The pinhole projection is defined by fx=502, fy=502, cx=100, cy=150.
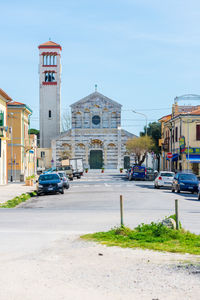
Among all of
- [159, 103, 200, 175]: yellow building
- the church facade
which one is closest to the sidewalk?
[159, 103, 200, 175]: yellow building

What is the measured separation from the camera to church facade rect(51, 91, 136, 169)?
9038 centimetres

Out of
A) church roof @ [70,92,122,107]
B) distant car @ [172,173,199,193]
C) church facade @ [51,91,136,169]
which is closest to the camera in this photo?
distant car @ [172,173,199,193]

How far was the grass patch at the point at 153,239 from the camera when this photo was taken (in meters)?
10.7

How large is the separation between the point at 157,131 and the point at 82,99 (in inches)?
597

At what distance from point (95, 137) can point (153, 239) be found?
8024cm

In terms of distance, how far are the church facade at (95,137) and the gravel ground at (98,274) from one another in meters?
79.7

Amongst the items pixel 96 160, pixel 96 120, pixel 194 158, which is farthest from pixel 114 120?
pixel 194 158

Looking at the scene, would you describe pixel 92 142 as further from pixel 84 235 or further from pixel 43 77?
pixel 84 235

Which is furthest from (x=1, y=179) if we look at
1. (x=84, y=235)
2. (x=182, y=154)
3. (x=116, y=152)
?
(x=116, y=152)

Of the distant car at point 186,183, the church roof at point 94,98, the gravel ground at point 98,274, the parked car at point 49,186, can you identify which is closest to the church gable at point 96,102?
the church roof at point 94,98

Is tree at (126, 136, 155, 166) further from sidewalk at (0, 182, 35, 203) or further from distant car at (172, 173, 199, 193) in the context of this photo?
distant car at (172, 173, 199, 193)

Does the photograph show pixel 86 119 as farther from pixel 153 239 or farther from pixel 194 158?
pixel 153 239

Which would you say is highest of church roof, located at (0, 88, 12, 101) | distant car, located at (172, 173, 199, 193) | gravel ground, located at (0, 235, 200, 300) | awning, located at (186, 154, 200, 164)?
church roof, located at (0, 88, 12, 101)

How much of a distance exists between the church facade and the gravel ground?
79.7 meters
